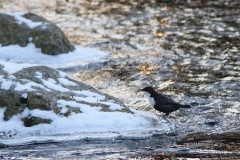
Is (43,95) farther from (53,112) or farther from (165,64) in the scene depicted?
(165,64)

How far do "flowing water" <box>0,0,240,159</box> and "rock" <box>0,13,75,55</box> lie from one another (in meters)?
1.24

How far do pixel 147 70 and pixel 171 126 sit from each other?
453 centimetres

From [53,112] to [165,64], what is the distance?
5935 millimetres

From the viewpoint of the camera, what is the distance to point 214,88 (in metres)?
12.0

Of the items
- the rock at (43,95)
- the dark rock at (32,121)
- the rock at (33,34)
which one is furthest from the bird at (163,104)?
the rock at (33,34)

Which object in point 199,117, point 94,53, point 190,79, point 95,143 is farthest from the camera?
point 94,53

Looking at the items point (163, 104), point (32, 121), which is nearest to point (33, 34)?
point (163, 104)

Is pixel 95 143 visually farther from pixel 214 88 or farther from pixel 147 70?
pixel 147 70

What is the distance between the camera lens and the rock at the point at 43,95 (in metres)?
9.09

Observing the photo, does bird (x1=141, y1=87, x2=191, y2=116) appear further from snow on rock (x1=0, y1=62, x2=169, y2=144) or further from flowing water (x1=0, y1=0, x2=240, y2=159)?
snow on rock (x1=0, y1=62, x2=169, y2=144)

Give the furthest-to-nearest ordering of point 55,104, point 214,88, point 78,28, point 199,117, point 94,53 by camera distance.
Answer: point 78,28, point 94,53, point 214,88, point 199,117, point 55,104

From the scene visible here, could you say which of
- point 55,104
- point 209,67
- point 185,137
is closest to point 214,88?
point 209,67

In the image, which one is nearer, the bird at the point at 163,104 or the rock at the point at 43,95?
the rock at the point at 43,95

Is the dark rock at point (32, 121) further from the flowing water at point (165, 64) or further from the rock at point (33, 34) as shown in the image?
the rock at point (33, 34)
